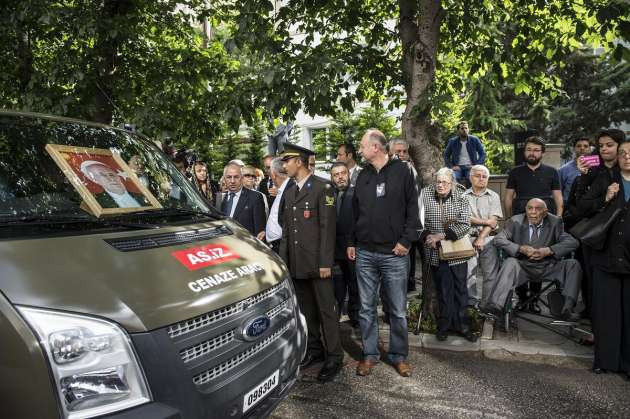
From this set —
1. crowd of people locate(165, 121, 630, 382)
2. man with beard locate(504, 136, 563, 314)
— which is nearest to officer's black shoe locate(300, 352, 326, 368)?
crowd of people locate(165, 121, 630, 382)

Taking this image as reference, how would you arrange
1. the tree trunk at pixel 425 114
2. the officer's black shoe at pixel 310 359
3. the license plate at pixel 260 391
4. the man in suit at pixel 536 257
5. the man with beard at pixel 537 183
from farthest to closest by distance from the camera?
1. the man with beard at pixel 537 183
2. the tree trunk at pixel 425 114
3. the man in suit at pixel 536 257
4. the officer's black shoe at pixel 310 359
5. the license plate at pixel 260 391

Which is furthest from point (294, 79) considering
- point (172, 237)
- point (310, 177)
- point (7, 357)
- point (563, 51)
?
point (7, 357)

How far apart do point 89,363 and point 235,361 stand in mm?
773

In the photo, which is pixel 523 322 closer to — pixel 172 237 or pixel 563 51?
pixel 563 51

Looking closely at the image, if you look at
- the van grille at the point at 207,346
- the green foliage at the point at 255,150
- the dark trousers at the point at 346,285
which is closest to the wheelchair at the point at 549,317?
the dark trousers at the point at 346,285

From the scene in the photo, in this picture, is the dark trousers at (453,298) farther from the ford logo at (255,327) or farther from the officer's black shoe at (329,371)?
the ford logo at (255,327)

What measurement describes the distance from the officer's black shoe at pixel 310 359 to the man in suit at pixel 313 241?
0.06 ft

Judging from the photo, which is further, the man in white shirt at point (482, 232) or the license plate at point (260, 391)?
the man in white shirt at point (482, 232)

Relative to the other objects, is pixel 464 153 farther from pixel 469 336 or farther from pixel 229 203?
pixel 229 203

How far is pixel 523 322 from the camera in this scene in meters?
5.83

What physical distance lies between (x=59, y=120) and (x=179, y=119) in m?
4.49

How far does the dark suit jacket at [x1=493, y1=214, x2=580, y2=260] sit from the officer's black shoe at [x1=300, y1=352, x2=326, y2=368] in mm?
2495

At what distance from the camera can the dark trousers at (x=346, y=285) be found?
233 inches

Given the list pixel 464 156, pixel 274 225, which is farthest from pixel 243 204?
pixel 464 156
